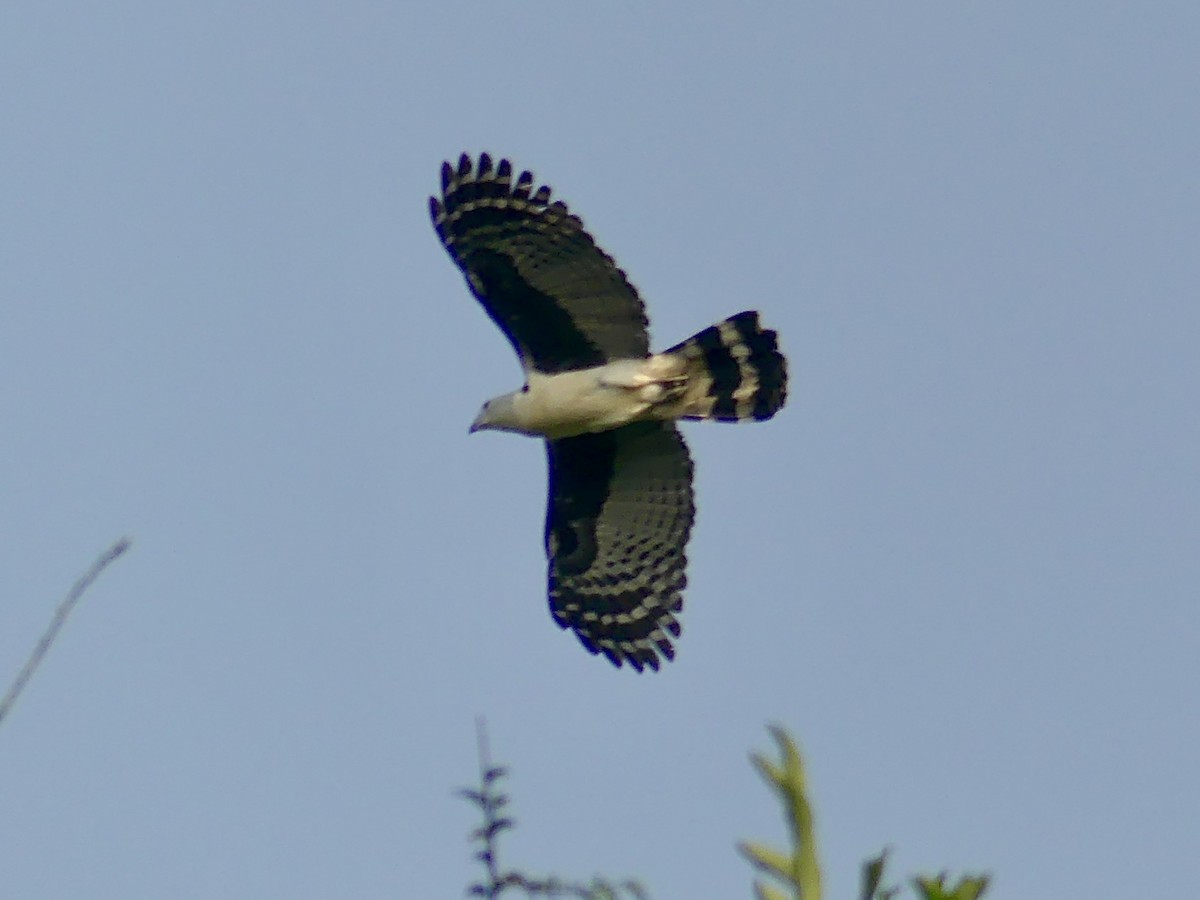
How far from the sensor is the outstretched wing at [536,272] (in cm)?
937

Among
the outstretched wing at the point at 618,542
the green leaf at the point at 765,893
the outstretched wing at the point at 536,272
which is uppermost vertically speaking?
the outstretched wing at the point at 536,272

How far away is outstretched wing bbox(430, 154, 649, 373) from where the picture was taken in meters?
9.37

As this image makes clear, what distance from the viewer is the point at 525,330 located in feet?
32.7

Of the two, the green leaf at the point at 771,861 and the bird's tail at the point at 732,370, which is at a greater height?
the bird's tail at the point at 732,370

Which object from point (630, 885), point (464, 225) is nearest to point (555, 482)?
point (464, 225)

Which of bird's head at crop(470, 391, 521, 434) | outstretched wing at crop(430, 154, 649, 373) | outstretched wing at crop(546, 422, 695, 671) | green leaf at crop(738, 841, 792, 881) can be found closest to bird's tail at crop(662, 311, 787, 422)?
outstretched wing at crop(430, 154, 649, 373)

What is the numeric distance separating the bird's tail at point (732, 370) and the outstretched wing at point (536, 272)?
0.96ft

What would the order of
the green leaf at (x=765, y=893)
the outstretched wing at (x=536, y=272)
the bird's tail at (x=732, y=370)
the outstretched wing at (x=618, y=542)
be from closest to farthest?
the green leaf at (x=765, y=893), the outstretched wing at (x=536, y=272), the bird's tail at (x=732, y=370), the outstretched wing at (x=618, y=542)

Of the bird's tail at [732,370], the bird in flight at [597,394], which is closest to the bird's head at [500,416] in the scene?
the bird in flight at [597,394]

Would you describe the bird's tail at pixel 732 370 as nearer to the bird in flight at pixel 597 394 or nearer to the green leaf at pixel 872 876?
the bird in flight at pixel 597 394

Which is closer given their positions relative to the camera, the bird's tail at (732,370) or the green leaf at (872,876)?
the green leaf at (872,876)

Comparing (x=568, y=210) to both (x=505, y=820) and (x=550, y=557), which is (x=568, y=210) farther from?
(x=505, y=820)

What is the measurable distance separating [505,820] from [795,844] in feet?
6.58

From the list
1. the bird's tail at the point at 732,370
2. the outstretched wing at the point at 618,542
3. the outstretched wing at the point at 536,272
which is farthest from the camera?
the outstretched wing at the point at 618,542
